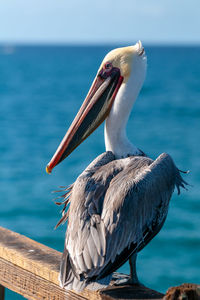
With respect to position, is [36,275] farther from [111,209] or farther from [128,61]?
[128,61]

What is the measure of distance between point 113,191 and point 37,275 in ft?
1.66

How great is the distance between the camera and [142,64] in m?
3.33

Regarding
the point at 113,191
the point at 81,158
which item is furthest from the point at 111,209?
the point at 81,158

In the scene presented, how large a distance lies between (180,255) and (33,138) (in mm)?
9267

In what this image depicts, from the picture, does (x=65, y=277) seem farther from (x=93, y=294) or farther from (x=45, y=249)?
(x=45, y=249)

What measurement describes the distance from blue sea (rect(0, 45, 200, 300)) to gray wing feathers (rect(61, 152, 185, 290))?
41 cm

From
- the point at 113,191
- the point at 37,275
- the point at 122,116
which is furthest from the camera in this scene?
the point at 122,116

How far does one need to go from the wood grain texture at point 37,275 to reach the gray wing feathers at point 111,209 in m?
0.09

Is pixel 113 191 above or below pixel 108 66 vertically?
below

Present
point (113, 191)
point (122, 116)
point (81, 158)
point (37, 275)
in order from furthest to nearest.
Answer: point (81, 158)
point (122, 116)
point (113, 191)
point (37, 275)

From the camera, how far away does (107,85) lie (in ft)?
11.0

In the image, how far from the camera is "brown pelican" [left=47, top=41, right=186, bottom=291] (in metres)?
2.51

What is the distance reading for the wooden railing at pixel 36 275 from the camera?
7.80 ft

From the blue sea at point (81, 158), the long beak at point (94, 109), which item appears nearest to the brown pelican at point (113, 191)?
the long beak at point (94, 109)
